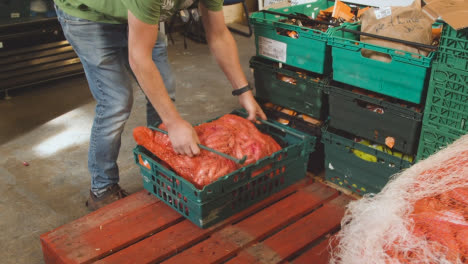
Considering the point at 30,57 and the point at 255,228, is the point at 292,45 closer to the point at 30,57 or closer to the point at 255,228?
the point at 255,228

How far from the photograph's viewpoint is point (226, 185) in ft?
5.94

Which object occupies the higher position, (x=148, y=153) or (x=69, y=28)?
(x=69, y=28)

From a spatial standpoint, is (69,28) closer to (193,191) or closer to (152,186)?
(152,186)

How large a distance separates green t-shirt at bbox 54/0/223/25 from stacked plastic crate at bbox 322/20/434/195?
771 mm

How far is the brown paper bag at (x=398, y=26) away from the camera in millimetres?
2125

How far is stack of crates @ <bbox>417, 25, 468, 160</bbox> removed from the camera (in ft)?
6.31

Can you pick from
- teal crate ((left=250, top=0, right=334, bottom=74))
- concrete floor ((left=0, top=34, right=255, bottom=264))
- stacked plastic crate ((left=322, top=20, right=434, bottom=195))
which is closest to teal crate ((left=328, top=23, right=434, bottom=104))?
stacked plastic crate ((left=322, top=20, right=434, bottom=195))

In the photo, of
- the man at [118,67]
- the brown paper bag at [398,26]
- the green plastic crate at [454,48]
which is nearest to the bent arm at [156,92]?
the man at [118,67]

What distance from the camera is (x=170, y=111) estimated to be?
1.89m

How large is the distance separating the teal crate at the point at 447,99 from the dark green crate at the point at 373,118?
0.08 m

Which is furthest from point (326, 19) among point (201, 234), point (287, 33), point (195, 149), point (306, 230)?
point (201, 234)

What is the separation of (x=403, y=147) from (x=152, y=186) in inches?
50.2

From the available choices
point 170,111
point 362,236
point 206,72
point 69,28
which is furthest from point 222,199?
point 206,72

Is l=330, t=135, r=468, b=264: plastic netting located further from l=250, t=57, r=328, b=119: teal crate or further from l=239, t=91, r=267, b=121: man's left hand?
l=250, t=57, r=328, b=119: teal crate
